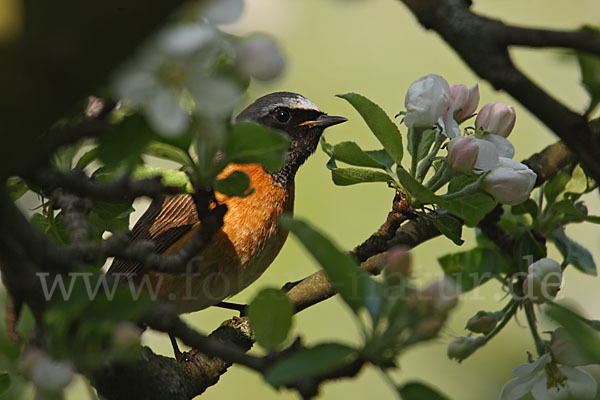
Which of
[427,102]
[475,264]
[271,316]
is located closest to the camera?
[271,316]

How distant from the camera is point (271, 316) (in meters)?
1.30

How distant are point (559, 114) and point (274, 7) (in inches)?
229

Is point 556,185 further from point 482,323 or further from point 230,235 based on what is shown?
point 230,235

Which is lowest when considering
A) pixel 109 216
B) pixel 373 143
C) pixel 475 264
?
pixel 373 143

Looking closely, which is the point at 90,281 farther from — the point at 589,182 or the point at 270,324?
the point at 589,182

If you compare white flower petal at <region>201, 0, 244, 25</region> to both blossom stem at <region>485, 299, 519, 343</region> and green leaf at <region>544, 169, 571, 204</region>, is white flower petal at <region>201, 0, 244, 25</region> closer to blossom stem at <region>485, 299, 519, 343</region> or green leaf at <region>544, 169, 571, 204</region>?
blossom stem at <region>485, 299, 519, 343</region>

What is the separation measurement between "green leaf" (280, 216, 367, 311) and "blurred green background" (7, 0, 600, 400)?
275 centimetres

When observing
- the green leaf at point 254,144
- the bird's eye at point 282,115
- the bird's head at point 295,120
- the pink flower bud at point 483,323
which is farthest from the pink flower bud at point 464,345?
the bird's eye at point 282,115

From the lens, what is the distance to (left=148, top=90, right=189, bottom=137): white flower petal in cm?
96

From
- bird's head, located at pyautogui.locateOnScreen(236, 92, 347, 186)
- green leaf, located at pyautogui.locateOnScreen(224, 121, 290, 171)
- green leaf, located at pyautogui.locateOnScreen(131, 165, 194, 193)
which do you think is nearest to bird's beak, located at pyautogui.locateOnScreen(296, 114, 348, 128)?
bird's head, located at pyautogui.locateOnScreen(236, 92, 347, 186)

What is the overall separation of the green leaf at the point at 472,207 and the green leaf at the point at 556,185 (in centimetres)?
71

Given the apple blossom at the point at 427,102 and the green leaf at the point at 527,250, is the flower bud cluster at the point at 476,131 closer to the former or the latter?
the apple blossom at the point at 427,102

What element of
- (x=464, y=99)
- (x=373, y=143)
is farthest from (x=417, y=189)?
(x=373, y=143)

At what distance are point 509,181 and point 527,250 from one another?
2.26 feet
